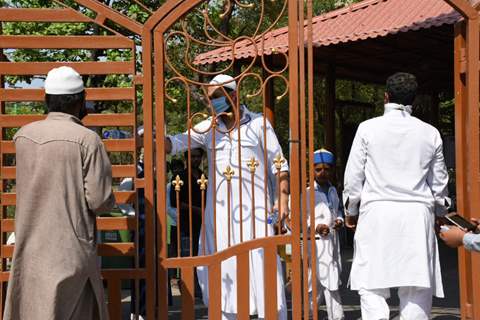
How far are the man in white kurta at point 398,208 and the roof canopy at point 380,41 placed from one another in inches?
90.7

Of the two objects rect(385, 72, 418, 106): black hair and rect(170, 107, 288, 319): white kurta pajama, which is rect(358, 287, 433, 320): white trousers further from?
rect(385, 72, 418, 106): black hair

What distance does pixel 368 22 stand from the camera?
27.8ft

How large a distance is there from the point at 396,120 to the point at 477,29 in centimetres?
95

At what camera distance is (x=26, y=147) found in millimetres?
3885

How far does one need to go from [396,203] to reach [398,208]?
3cm

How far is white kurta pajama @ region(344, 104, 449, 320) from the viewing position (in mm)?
4570

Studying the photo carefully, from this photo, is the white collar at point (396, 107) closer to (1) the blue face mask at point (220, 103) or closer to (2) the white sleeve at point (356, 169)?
(2) the white sleeve at point (356, 169)

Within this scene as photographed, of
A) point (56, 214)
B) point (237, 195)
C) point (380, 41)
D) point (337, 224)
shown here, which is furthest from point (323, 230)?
point (380, 41)

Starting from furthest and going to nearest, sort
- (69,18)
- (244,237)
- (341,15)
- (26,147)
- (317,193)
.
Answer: (341,15) → (317,193) → (244,237) → (69,18) → (26,147)

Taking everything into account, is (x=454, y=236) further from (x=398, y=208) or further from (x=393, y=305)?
(x=393, y=305)

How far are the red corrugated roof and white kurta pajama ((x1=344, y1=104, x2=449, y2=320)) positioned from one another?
2.47 metres

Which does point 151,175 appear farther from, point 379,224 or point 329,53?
point 329,53

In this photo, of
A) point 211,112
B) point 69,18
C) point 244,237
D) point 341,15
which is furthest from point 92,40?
point 341,15

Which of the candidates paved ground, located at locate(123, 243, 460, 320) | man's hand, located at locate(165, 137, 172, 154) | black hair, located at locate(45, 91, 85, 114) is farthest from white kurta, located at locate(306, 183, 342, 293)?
black hair, located at locate(45, 91, 85, 114)
